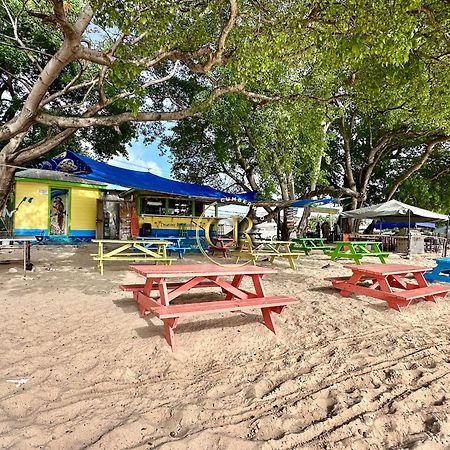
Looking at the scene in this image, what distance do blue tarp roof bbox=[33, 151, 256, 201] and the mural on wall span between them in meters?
2.44

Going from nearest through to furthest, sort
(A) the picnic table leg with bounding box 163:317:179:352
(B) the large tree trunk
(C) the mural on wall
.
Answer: (A) the picnic table leg with bounding box 163:317:179:352, (B) the large tree trunk, (C) the mural on wall

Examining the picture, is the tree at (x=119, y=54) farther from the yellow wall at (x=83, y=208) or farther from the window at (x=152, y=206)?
the yellow wall at (x=83, y=208)

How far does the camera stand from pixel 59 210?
13328 mm

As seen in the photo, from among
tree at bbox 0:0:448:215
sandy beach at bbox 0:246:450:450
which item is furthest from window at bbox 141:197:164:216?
sandy beach at bbox 0:246:450:450

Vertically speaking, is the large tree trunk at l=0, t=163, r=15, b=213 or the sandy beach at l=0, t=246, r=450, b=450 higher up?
the large tree trunk at l=0, t=163, r=15, b=213

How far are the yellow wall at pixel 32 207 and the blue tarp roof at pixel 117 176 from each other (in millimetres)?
1729

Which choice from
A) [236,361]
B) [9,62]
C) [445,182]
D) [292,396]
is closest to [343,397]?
[292,396]

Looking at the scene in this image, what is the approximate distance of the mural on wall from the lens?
13.2 meters

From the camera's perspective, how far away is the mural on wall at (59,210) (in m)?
13.2

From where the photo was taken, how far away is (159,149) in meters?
17.2

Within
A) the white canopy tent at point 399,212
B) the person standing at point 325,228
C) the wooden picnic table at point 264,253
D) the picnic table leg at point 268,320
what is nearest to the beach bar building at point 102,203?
the wooden picnic table at point 264,253

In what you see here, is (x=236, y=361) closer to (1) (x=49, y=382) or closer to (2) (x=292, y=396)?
(2) (x=292, y=396)

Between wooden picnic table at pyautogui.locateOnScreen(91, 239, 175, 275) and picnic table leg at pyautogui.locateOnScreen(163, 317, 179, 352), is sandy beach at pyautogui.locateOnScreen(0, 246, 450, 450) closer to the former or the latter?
picnic table leg at pyautogui.locateOnScreen(163, 317, 179, 352)

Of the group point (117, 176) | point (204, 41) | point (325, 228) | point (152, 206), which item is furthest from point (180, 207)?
point (325, 228)
